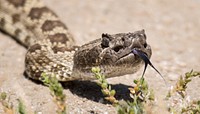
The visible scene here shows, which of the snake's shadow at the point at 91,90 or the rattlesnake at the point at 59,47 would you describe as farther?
the snake's shadow at the point at 91,90

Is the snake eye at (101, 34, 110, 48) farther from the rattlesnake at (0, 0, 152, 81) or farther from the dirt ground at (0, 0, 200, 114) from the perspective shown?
the dirt ground at (0, 0, 200, 114)

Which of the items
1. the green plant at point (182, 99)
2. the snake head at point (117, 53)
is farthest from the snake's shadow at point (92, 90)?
the green plant at point (182, 99)

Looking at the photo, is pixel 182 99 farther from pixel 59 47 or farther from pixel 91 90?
pixel 59 47

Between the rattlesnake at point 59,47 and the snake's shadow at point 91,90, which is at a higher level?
the rattlesnake at point 59,47

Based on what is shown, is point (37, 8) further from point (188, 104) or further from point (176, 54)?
point (188, 104)

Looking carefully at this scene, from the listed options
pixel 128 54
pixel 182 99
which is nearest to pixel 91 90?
pixel 128 54

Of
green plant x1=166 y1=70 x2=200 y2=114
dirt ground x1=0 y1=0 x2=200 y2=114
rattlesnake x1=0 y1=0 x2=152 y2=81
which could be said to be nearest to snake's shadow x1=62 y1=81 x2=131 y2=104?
dirt ground x1=0 y1=0 x2=200 y2=114

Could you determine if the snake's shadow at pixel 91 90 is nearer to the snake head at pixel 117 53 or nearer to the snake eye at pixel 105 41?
the snake head at pixel 117 53

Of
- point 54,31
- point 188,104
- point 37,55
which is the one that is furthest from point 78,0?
point 188,104
